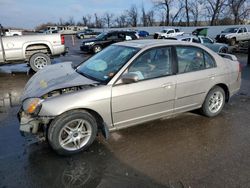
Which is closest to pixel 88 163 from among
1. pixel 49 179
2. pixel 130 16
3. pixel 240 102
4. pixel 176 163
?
pixel 49 179

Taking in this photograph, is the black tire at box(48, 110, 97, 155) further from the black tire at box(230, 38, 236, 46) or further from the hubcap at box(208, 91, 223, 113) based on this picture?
the black tire at box(230, 38, 236, 46)

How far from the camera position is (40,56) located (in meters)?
9.82

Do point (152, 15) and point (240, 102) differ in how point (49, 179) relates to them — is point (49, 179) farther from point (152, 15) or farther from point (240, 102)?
point (152, 15)

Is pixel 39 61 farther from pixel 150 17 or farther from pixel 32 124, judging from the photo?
pixel 150 17

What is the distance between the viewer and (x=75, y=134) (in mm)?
3477

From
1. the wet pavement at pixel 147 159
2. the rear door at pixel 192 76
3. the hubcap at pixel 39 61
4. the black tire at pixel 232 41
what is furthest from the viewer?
the black tire at pixel 232 41

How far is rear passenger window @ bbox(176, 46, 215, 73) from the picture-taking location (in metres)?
4.21

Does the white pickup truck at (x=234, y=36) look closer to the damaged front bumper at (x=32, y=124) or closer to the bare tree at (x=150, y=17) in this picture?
the damaged front bumper at (x=32, y=124)

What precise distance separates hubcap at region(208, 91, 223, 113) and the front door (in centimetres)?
113

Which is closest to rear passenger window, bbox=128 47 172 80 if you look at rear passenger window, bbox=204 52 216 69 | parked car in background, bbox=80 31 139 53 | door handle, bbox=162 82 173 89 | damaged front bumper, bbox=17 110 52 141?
door handle, bbox=162 82 173 89

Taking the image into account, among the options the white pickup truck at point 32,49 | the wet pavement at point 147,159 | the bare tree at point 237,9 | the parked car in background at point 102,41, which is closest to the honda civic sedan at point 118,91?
the wet pavement at point 147,159

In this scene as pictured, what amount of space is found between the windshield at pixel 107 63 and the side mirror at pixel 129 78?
180 mm

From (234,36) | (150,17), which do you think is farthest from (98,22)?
(234,36)

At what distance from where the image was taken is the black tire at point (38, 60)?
9719 mm
